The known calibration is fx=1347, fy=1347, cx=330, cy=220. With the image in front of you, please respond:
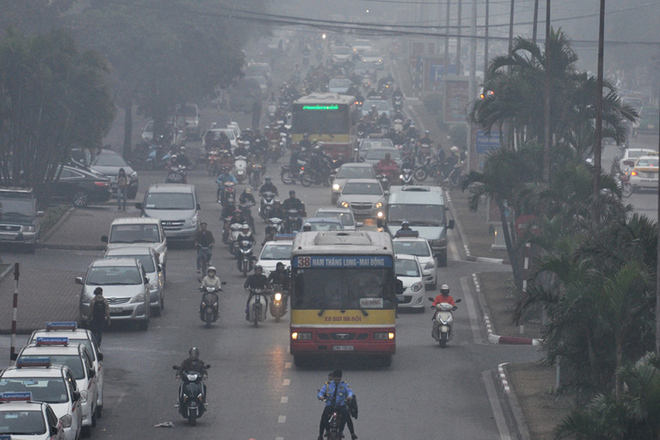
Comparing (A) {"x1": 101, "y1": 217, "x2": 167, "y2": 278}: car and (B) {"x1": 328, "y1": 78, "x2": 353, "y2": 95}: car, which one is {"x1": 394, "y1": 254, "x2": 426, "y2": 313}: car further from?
(B) {"x1": 328, "y1": 78, "x2": 353, "y2": 95}: car

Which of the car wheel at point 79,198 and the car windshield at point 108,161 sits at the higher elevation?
the car windshield at point 108,161

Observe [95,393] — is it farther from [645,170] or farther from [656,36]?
[656,36]

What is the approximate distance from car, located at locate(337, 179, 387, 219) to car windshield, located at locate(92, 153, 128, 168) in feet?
35.8

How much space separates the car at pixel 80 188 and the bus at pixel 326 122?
529 inches

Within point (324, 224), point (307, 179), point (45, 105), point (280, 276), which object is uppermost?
point (45, 105)

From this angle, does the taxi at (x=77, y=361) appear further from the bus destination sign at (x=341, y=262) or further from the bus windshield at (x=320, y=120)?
the bus windshield at (x=320, y=120)

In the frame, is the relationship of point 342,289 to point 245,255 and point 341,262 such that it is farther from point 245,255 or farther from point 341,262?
point 245,255

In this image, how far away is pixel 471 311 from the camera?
106 ft

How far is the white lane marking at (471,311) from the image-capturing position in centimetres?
2939

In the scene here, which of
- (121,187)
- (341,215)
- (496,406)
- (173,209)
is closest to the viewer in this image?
(496,406)

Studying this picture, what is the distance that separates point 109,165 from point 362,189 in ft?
37.9

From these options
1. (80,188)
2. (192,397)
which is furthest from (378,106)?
(192,397)

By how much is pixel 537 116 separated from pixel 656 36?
237ft

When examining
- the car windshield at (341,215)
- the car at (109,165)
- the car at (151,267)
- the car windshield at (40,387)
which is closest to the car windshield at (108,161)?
the car at (109,165)
